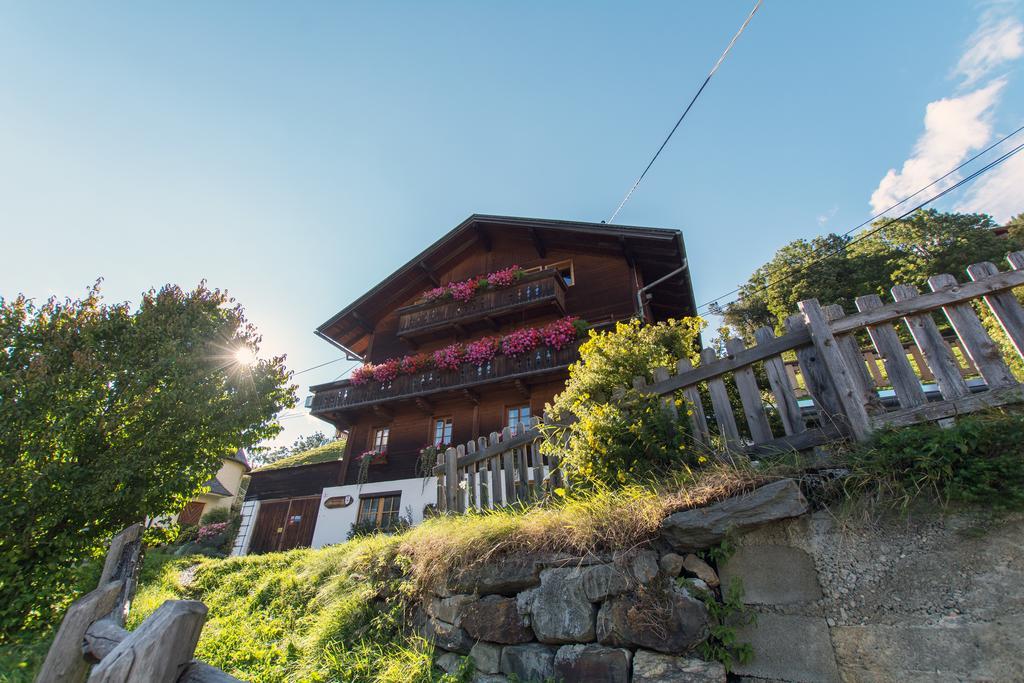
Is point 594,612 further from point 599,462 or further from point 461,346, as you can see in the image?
point 461,346

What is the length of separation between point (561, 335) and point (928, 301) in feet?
32.1

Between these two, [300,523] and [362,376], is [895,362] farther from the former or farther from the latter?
[300,523]

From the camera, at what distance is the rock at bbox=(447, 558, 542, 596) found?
332 cm

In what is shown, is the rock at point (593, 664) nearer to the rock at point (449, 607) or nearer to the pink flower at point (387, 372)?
the rock at point (449, 607)

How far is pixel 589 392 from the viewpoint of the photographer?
188 inches

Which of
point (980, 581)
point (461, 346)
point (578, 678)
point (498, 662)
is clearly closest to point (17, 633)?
point (498, 662)

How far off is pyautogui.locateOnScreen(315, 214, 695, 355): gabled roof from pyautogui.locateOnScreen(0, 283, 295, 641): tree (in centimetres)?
1038

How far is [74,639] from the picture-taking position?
236 centimetres

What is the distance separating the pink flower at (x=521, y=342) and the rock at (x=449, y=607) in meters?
9.32

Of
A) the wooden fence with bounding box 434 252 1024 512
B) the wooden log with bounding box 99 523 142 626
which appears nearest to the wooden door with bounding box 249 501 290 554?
the wooden log with bounding box 99 523 142 626

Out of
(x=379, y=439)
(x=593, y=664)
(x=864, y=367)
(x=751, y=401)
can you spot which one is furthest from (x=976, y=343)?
(x=379, y=439)

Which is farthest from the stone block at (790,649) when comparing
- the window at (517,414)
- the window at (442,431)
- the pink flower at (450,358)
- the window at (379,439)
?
the window at (379,439)

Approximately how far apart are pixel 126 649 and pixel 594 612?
7.97ft

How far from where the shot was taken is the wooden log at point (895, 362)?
8.93 ft
